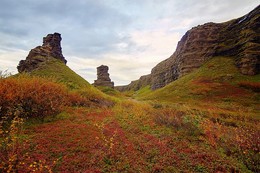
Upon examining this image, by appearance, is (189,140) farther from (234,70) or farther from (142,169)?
(234,70)

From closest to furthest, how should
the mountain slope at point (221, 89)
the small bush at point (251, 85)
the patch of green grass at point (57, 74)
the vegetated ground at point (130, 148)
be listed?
the vegetated ground at point (130, 148)
the mountain slope at point (221, 89)
the patch of green grass at point (57, 74)
the small bush at point (251, 85)

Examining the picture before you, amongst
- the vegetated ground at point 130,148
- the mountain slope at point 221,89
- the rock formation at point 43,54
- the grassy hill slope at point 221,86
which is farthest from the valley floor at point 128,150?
the rock formation at point 43,54

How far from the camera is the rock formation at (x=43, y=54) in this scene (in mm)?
40719

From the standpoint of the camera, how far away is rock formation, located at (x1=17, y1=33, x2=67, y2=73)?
40.7m

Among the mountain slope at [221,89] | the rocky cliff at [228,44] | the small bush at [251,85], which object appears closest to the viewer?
the mountain slope at [221,89]

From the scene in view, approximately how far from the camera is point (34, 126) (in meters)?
12.2

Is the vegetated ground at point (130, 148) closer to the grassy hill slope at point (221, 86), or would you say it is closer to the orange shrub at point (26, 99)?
the orange shrub at point (26, 99)

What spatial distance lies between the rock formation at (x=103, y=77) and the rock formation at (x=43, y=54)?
1438 inches

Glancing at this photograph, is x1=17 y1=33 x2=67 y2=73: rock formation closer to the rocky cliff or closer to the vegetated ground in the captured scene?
the vegetated ground

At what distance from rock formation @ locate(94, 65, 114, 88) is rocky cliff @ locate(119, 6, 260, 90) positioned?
36.6m

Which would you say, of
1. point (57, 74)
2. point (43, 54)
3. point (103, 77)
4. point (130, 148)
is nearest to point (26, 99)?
point (130, 148)

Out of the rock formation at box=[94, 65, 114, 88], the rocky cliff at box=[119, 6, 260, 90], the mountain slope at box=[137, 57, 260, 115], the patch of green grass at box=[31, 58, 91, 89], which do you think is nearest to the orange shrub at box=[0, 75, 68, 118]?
the patch of green grass at box=[31, 58, 91, 89]

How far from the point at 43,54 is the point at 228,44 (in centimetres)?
5606

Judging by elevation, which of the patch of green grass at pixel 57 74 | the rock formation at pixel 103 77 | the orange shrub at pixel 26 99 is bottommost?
the orange shrub at pixel 26 99
